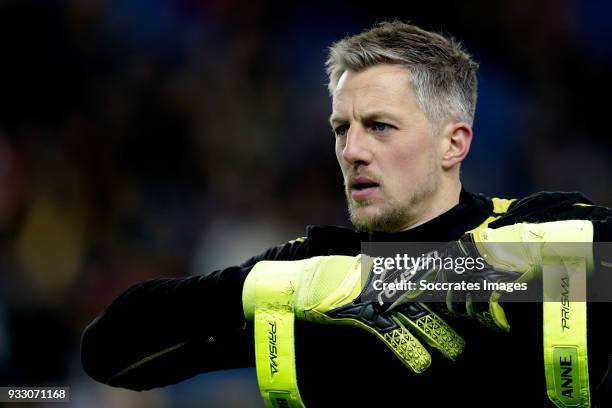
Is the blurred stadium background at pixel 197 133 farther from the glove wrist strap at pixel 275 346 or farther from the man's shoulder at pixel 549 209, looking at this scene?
the man's shoulder at pixel 549 209

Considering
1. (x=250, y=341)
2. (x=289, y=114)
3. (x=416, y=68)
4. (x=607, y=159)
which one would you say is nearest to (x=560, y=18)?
(x=607, y=159)

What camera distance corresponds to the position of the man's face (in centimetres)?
221

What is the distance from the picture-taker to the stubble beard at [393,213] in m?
2.21

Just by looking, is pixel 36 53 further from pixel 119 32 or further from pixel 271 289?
pixel 271 289

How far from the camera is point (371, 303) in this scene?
185cm

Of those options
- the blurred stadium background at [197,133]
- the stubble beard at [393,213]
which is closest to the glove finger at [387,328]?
the stubble beard at [393,213]

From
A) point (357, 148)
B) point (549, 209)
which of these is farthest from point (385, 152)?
point (549, 209)

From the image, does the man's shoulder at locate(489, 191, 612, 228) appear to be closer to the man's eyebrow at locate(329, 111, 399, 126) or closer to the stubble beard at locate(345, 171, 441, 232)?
the stubble beard at locate(345, 171, 441, 232)

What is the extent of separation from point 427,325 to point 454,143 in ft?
2.18

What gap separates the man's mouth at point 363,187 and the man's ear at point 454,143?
22 cm

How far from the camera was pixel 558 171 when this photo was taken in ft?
14.5

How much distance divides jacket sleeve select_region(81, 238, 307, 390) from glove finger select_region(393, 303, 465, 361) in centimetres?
39

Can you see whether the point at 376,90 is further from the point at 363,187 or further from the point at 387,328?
the point at 387,328

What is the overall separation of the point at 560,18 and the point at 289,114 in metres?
1.48
